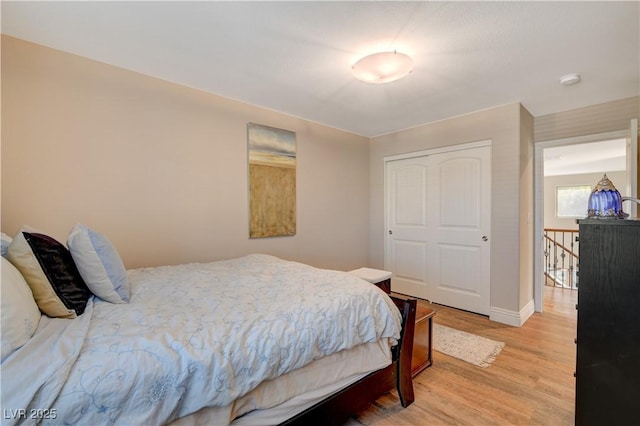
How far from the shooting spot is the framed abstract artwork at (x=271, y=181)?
3172 mm

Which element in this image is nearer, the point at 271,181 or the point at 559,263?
the point at 271,181

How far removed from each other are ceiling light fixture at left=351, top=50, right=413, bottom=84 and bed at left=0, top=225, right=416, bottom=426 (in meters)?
1.46

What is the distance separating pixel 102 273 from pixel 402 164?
365 centimetres

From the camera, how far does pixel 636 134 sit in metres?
2.57

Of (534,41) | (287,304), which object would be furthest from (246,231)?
(534,41)

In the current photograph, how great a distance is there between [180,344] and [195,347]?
0.05 metres

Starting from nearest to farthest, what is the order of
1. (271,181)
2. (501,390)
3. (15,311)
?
(15,311) < (501,390) < (271,181)

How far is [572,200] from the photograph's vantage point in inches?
321

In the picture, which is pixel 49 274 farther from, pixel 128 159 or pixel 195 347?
pixel 128 159

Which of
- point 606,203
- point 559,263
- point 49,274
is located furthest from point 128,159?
point 559,263

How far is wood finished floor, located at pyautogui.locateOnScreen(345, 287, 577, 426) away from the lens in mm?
1708

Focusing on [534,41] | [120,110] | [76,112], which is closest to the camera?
[534,41]

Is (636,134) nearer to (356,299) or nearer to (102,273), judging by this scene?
(356,299)

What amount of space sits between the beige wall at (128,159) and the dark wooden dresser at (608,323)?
2.68 meters
